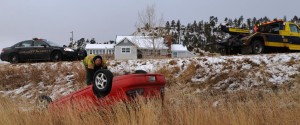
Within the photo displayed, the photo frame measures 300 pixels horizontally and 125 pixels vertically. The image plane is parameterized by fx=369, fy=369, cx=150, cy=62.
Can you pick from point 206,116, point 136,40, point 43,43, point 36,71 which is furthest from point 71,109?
point 136,40

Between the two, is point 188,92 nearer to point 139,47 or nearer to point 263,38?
point 263,38

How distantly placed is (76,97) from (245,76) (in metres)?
6.69

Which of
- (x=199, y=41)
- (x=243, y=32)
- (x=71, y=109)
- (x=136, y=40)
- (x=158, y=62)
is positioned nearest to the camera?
(x=71, y=109)

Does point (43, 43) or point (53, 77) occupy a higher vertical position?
point (43, 43)

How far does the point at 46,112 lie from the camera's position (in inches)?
264

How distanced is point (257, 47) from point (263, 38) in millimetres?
472

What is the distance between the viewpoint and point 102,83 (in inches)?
244

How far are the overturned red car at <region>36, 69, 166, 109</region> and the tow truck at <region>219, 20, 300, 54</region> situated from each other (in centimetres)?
1072

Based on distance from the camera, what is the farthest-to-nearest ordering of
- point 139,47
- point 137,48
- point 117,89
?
point 137,48
point 139,47
point 117,89

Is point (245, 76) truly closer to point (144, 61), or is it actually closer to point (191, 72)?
point (191, 72)

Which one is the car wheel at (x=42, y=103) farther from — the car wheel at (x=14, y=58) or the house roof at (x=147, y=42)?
the house roof at (x=147, y=42)

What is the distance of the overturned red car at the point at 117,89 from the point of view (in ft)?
19.9

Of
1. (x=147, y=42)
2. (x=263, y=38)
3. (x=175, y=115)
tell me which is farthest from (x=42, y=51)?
(x=147, y=42)

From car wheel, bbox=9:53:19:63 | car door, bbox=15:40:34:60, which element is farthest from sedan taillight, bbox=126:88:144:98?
car wheel, bbox=9:53:19:63
